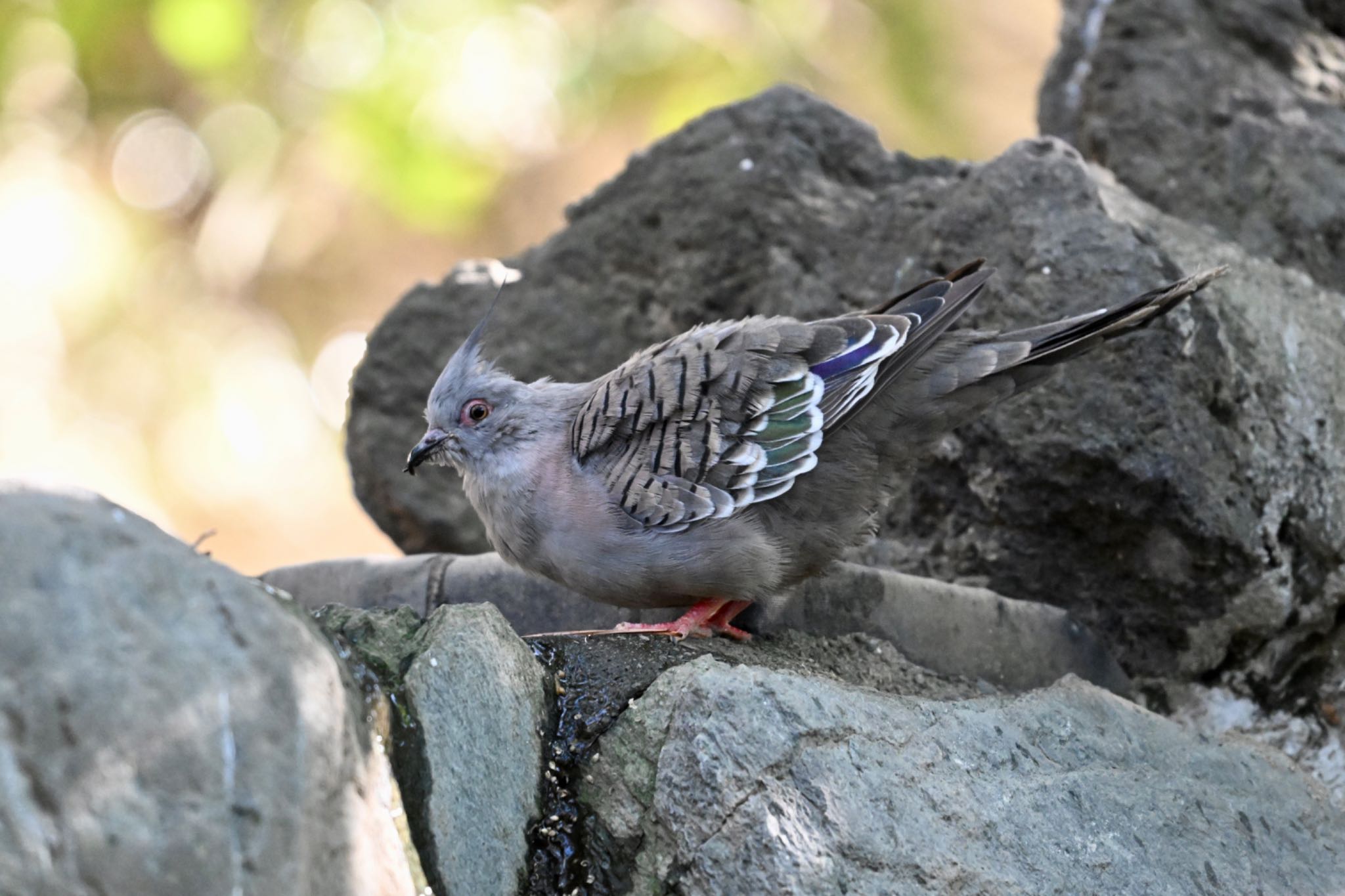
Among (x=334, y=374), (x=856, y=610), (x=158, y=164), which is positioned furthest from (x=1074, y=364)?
(x=158, y=164)

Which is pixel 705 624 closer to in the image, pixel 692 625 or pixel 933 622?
pixel 692 625

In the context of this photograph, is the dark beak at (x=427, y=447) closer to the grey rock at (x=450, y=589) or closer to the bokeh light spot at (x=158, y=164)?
the grey rock at (x=450, y=589)

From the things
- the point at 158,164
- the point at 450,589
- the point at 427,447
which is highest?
the point at 158,164

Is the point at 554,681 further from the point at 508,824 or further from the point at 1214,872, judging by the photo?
the point at 1214,872

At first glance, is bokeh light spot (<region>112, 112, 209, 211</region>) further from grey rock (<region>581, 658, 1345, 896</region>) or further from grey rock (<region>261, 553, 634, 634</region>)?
grey rock (<region>581, 658, 1345, 896</region>)

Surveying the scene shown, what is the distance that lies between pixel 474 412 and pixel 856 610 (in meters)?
1.20

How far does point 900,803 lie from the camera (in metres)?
2.55

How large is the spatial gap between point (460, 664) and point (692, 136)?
9.12 ft

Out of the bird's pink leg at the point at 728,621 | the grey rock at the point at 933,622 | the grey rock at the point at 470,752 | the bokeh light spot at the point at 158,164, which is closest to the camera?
→ the grey rock at the point at 470,752

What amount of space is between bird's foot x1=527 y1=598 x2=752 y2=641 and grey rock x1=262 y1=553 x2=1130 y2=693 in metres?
0.10

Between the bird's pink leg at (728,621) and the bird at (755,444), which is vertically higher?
the bird at (755,444)

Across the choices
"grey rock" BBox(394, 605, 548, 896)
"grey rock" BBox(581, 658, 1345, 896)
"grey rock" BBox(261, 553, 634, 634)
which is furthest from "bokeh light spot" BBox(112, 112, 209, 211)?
"grey rock" BBox(581, 658, 1345, 896)

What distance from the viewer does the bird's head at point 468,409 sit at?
3.75 meters

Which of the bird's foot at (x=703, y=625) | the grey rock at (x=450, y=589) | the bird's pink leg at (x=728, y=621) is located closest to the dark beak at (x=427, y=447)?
the grey rock at (x=450, y=589)
